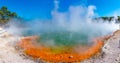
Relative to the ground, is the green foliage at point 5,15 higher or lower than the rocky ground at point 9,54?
higher

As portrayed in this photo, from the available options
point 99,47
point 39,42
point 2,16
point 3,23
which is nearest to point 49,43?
point 39,42

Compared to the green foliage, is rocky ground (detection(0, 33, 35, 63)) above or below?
below

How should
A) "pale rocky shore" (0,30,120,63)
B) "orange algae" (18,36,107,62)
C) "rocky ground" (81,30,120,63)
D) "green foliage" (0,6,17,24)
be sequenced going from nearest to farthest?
"rocky ground" (81,30,120,63) → "pale rocky shore" (0,30,120,63) → "orange algae" (18,36,107,62) → "green foliage" (0,6,17,24)

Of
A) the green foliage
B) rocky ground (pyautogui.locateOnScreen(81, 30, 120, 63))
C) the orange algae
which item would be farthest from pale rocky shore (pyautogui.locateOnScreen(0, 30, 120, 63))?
the green foliage

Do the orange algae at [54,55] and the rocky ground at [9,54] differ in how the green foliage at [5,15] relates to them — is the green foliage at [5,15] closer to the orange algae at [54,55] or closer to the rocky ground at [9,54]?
the rocky ground at [9,54]

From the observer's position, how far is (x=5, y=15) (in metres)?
70.0

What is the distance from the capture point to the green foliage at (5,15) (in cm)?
6728

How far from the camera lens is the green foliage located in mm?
67275

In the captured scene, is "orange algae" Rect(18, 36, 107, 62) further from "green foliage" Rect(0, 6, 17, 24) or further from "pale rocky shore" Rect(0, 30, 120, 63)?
"green foliage" Rect(0, 6, 17, 24)

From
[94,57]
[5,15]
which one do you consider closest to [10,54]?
[94,57]

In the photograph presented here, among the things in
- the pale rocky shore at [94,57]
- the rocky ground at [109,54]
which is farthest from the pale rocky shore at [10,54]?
the rocky ground at [109,54]

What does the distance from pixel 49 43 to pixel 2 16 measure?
37.5 metres

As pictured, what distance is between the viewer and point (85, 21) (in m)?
74.1

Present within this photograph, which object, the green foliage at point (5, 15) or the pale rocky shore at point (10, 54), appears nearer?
the pale rocky shore at point (10, 54)
